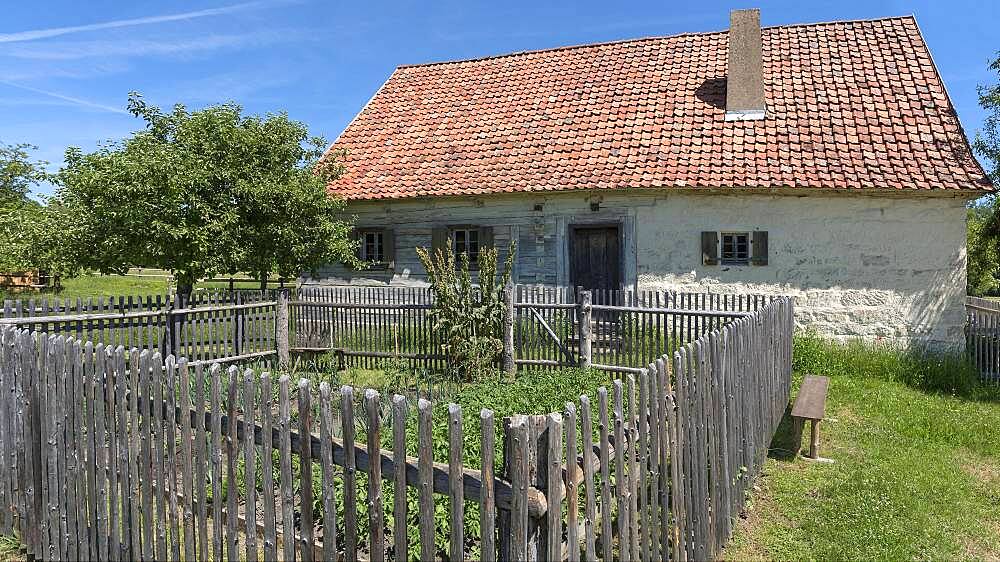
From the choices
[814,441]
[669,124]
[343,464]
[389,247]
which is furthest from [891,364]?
[343,464]

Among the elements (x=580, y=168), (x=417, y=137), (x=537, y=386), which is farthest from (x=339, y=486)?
(x=417, y=137)

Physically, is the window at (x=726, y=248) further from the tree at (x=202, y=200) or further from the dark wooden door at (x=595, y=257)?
the tree at (x=202, y=200)

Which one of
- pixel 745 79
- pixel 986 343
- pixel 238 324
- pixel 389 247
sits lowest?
pixel 986 343

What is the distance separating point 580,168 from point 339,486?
9.21 meters

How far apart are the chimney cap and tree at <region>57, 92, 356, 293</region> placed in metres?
8.47

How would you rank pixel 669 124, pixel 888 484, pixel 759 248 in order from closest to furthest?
1. pixel 888 484
2. pixel 759 248
3. pixel 669 124

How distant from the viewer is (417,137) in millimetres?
15195

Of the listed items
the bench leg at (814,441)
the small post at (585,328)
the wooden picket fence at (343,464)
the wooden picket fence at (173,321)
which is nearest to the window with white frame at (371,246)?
the wooden picket fence at (173,321)

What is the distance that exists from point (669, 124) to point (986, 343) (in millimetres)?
6780

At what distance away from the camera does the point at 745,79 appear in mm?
12867

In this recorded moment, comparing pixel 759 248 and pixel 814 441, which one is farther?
pixel 759 248

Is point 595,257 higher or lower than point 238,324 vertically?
higher

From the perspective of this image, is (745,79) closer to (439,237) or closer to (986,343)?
(986,343)

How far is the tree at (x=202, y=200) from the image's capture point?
35.8ft
